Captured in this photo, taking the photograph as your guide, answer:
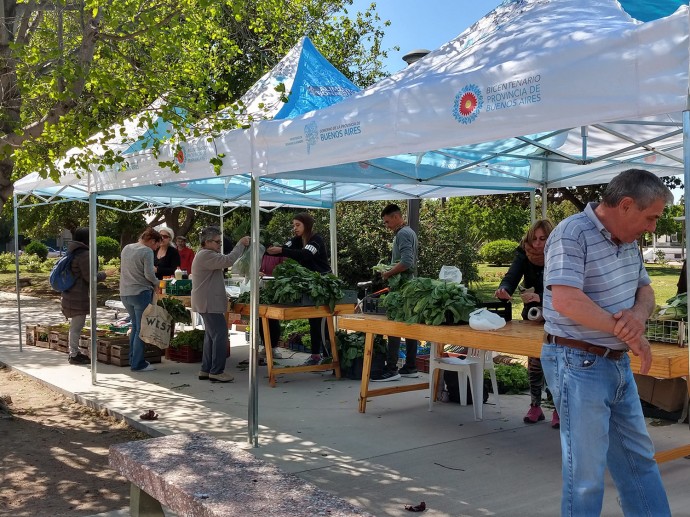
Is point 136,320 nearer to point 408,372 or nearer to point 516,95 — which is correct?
point 408,372

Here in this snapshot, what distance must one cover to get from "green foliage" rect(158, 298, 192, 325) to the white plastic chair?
4254 mm

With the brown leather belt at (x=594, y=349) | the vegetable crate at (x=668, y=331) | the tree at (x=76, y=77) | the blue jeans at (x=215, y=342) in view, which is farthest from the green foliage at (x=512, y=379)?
the brown leather belt at (x=594, y=349)

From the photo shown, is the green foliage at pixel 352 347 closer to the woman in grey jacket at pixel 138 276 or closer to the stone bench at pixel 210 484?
the woman in grey jacket at pixel 138 276

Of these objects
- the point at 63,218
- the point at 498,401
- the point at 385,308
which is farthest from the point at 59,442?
the point at 63,218

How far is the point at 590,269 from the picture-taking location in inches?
129

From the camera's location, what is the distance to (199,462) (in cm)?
407

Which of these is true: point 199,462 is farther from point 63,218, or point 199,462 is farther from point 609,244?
point 63,218

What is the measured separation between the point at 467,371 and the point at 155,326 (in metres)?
4.32

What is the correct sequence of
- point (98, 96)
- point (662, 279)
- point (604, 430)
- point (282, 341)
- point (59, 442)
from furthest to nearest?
point (662, 279) < point (282, 341) < point (98, 96) < point (59, 442) < point (604, 430)

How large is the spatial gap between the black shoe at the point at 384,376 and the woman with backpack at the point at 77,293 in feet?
13.4

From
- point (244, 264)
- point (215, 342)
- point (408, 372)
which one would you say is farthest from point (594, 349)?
point (244, 264)

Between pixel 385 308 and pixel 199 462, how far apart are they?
10.4 feet

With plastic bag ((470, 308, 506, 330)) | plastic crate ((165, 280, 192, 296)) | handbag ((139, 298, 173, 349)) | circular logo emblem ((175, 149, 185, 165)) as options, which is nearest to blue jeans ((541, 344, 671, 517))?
plastic bag ((470, 308, 506, 330))

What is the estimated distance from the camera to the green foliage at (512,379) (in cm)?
830
